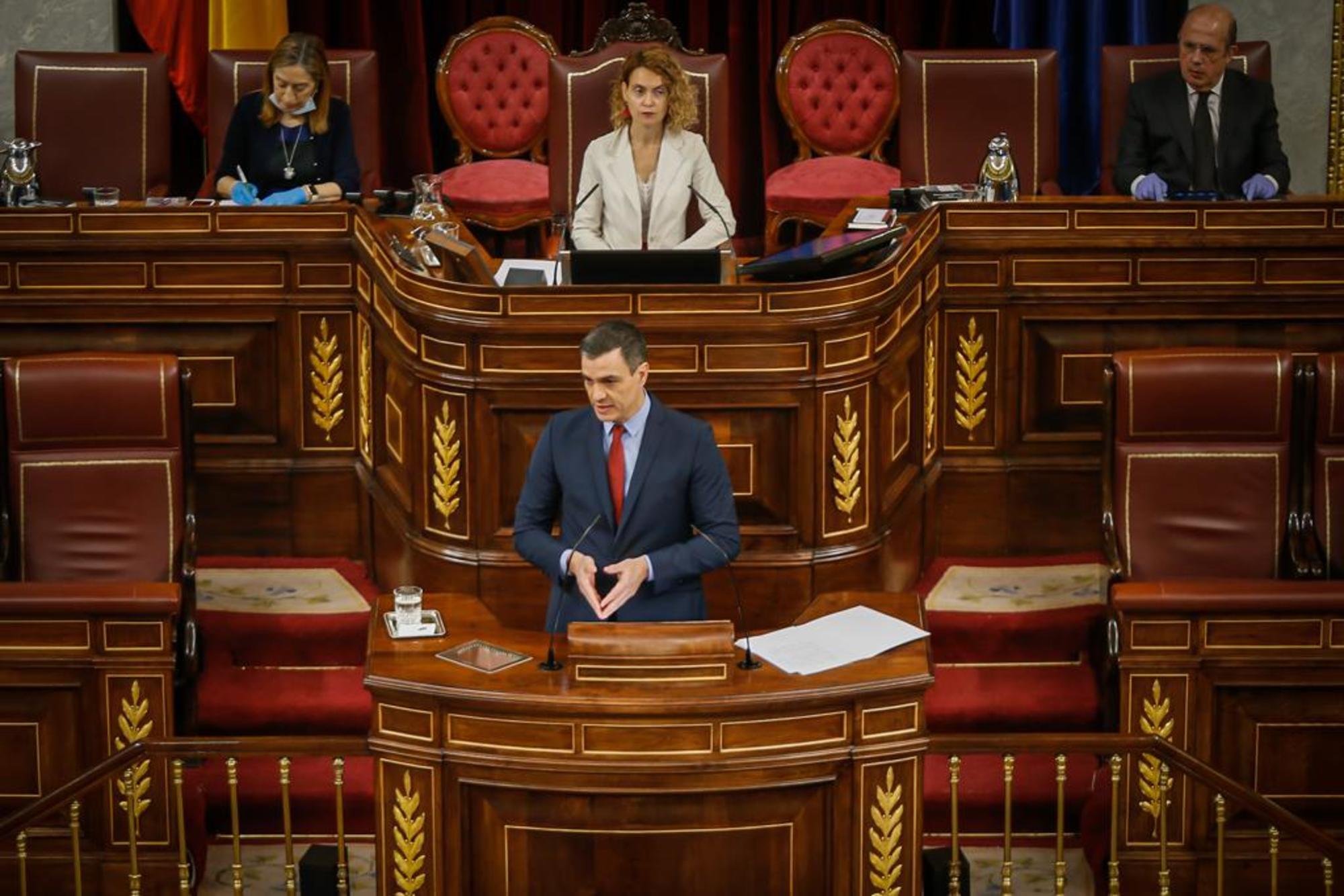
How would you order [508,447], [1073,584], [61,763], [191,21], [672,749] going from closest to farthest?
[672,749] → [61,763] → [508,447] → [1073,584] → [191,21]

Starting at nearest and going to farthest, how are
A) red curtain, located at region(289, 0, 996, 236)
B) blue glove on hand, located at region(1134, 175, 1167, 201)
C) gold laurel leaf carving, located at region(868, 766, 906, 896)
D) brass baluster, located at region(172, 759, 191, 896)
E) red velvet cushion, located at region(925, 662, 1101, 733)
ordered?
1. gold laurel leaf carving, located at region(868, 766, 906, 896)
2. brass baluster, located at region(172, 759, 191, 896)
3. red velvet cushion, located at region(925, 662, 1101, 733)
4. blue glove on hand, located at region(1134, 175, 1167, 201)
5. red curtain, located at region(289, 0, 996, 236)

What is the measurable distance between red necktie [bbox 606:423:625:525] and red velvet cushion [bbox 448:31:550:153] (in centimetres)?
385

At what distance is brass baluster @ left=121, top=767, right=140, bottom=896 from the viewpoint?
15.4 feet

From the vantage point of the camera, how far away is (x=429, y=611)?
450 cm

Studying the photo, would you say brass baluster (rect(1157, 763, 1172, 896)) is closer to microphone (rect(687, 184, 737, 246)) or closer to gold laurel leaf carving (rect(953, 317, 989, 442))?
gold laurel leaf carving (rect(953, 317, 989, 442))

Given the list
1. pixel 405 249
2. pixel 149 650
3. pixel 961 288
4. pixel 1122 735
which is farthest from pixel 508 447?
pixel 1122 735

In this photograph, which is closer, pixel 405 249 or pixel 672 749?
pixel 672 749

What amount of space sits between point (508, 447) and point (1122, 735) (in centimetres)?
198

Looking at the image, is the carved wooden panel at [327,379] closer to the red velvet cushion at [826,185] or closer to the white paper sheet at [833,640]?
the red velvet cushion at [826,185]

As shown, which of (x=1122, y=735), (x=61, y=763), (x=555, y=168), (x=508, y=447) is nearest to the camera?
(x=1122, y=735)

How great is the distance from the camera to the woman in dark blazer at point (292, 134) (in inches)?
259

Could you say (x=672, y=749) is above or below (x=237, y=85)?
below

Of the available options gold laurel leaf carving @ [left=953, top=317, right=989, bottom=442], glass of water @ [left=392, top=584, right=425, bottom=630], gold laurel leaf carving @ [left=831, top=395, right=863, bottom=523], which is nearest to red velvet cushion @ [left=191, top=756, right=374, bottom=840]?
glass of water @ [left=392, top=584, right=425, bottom=630]

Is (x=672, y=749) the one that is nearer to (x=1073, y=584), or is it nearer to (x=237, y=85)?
(x=1073, y=584)
